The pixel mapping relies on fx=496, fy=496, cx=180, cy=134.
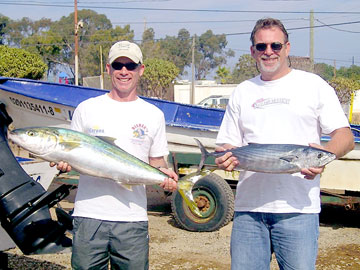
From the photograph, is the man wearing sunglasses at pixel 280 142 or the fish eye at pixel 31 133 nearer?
the man wearing sunglasses at pixel 280 142

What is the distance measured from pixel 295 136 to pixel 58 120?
809 centimetres

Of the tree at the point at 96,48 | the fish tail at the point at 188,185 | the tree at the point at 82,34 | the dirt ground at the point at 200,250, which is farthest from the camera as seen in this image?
the tree at the point at 82,34

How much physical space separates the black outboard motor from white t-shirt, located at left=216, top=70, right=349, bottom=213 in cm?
184

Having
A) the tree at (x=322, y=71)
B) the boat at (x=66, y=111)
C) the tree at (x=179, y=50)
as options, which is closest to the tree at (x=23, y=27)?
the tree at (x=179, y=50)

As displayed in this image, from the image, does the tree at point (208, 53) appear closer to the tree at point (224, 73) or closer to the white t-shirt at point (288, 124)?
the tree at point (224, 73)

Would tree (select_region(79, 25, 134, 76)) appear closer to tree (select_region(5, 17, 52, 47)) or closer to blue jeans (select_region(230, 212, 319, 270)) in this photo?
tree (select_region(5, 17, 52, 47))

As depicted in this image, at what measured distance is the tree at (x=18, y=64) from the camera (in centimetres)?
2580

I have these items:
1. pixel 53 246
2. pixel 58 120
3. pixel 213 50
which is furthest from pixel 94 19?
pixel 53 246

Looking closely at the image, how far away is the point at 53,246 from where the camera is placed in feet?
14.3

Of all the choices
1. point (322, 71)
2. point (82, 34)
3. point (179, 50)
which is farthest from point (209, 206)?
point (179, 50)

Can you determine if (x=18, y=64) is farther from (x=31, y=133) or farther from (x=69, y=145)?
(x=69, y=145)

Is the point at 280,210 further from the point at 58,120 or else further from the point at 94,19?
the point at 94,19

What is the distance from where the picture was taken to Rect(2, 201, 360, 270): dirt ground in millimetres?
6059

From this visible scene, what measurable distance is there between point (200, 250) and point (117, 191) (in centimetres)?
368
